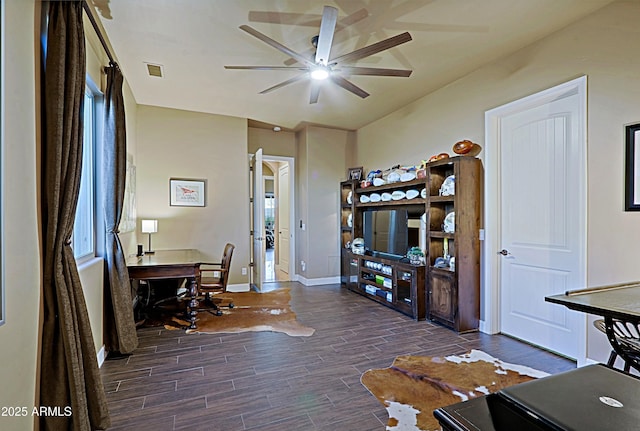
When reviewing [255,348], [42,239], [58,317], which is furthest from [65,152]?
[255,348]

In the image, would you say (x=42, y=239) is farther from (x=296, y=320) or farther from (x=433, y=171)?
(x=433, y=171)

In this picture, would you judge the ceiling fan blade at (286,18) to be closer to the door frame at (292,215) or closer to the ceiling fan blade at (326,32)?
the ceiling fan blade at (326,32)

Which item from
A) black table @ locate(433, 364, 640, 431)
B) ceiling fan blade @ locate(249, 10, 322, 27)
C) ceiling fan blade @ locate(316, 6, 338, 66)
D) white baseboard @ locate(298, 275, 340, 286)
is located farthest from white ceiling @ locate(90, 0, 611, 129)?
white baseboard @ locate(298, 275, 340, 286)

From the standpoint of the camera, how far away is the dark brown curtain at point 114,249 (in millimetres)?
3002

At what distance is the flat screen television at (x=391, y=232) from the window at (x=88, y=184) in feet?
12.0

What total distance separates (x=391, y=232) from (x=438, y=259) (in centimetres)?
102

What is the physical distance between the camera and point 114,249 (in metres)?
3.09

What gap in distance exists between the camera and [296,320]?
4.10 metres

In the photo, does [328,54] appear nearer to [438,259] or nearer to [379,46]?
[379,46]

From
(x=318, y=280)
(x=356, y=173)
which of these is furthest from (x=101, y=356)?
(x=356, y=173)

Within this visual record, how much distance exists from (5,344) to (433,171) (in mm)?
4004

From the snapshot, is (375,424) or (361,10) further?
(361,10)

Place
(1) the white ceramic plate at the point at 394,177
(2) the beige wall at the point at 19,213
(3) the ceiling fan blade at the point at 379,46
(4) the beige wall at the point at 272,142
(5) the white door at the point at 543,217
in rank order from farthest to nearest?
1. (4) the beige wall at the point at 272,142
2. (1) the white ceramic plate at the point at 394,177
3. (5) the white door at the point at 543,217
4. (3) the ceiling fan blade at the point at 379,46
5. (2) the beige wall at the point at 19,213

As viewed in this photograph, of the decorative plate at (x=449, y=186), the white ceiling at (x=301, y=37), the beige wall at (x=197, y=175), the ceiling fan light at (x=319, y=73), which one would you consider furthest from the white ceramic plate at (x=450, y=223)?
the beige wall at (x=197, y=175)
